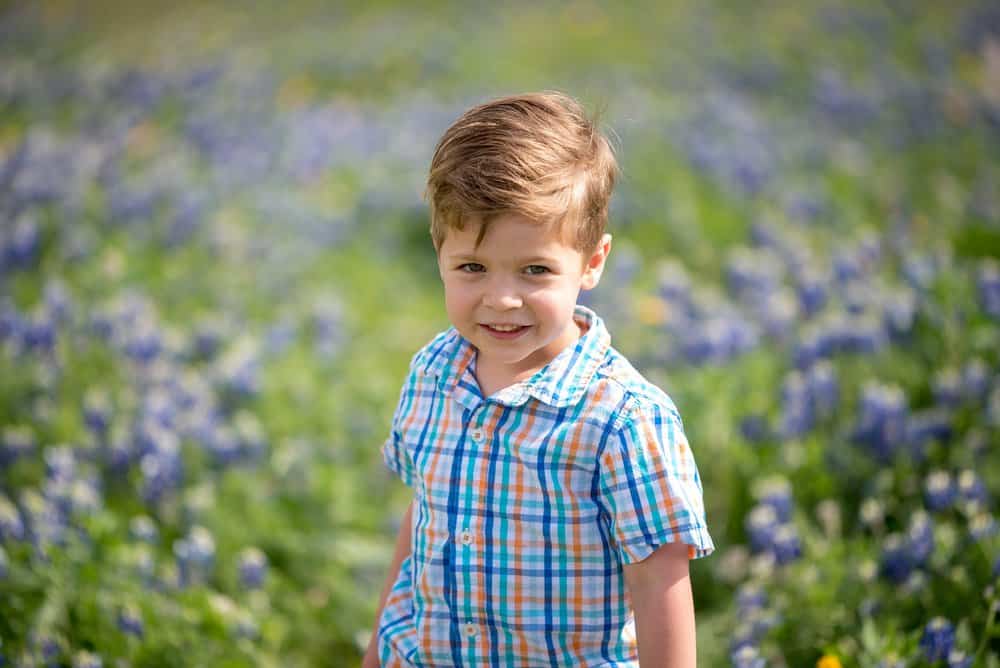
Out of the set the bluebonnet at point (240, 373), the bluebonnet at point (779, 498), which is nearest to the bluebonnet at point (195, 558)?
the bluebonnet at point (240, 373)

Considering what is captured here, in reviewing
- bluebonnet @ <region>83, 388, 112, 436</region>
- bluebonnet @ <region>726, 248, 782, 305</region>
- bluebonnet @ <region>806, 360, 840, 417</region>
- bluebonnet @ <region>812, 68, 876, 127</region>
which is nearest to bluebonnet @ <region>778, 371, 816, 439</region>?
bluebonnet @ <region>806, 360, 840, 417</region>

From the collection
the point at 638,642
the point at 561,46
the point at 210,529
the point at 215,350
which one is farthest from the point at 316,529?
the point at 561,46

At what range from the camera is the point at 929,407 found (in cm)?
344

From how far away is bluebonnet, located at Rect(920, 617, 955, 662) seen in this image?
2314 millimetres

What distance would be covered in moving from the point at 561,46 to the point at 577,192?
290 inches

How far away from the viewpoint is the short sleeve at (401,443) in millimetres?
2039

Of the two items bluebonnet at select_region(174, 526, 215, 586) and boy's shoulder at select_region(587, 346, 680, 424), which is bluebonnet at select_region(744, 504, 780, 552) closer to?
boy's shoulder at select_region(587, 346, 680, 424)

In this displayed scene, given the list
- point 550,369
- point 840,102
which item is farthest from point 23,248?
point 840,102

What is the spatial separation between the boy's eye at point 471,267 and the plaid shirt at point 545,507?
232 mm

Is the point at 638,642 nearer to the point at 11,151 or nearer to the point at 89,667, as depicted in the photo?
the point at 89,667

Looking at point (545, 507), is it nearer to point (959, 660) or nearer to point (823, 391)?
point (959, 660)

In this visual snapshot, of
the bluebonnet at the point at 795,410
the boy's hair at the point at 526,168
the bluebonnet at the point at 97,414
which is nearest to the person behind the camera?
the boy's hair at the point at 526,168

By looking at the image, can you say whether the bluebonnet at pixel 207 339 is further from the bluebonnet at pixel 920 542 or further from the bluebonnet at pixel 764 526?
the bluebonnet at pixel 920 542

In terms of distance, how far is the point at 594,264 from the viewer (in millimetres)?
1924
